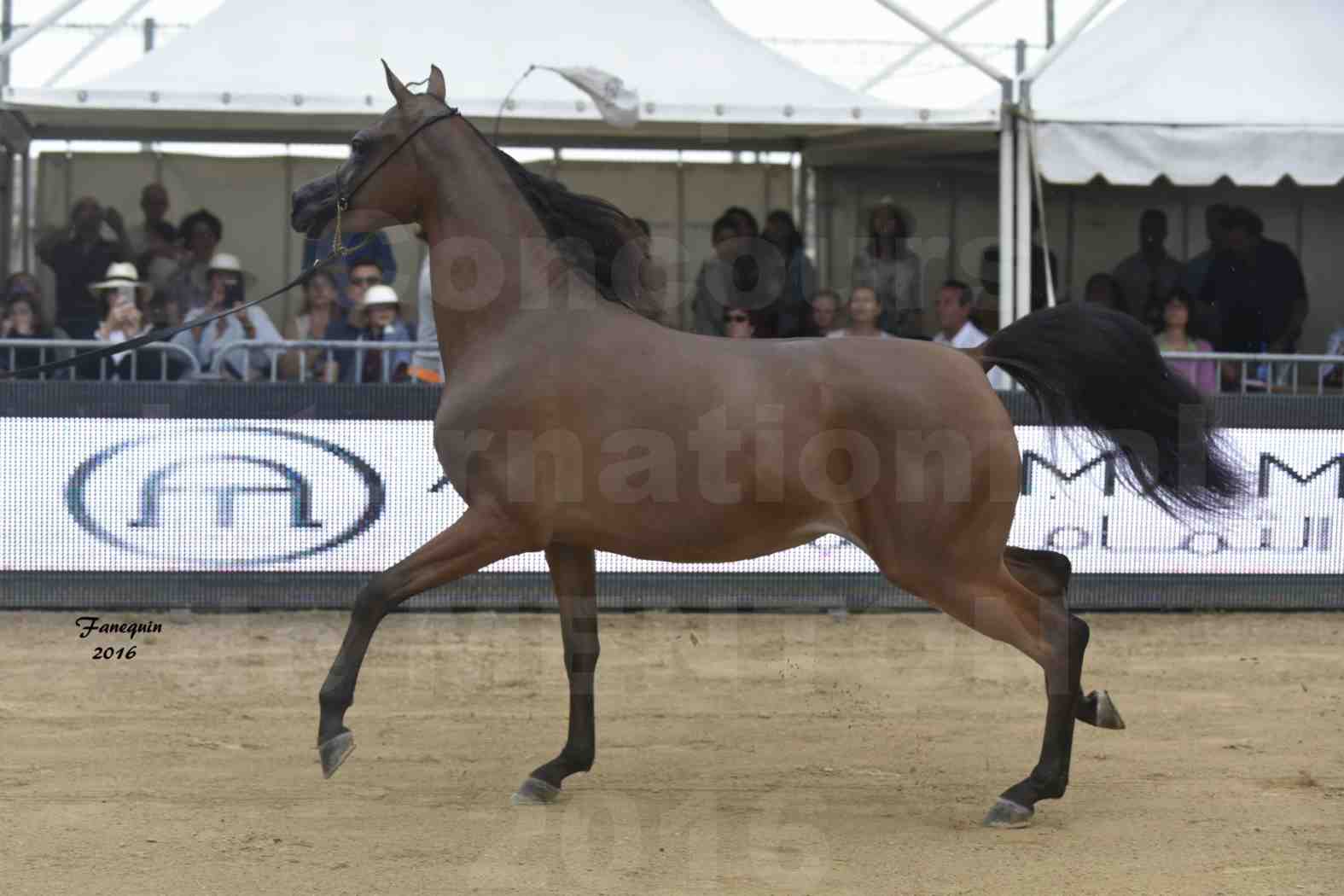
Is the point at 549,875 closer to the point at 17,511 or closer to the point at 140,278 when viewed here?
the point at 17,511

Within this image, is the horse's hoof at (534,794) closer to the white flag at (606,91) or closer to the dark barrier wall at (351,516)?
the dark barrier wall at (351,516)

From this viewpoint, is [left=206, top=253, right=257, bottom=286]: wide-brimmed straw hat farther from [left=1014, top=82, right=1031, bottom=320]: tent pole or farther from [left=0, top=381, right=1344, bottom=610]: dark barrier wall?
[left=1014, top=82, right=1031, bottom=320]: tent pole

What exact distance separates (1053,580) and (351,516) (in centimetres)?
385

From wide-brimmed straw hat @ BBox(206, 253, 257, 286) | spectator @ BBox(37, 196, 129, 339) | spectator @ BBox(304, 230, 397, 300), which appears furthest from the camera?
spectator @ BBox(37, 196, 129, 339)

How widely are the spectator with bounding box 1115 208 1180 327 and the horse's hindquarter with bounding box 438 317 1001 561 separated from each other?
5822mm

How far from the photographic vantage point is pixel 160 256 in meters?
9.86

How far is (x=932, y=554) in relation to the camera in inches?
179

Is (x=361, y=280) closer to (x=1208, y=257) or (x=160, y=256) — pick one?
(x=160, y=256)

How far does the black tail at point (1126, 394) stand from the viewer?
4.93 m

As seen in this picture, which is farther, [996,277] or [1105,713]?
[996,277]

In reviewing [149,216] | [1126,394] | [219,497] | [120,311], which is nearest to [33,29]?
[120,311]

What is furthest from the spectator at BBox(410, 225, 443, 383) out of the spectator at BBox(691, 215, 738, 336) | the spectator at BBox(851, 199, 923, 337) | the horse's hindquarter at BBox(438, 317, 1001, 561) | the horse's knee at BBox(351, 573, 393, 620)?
the horse's knee at BBox(351, 573, 393, 620)

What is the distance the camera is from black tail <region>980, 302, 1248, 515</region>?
493cm

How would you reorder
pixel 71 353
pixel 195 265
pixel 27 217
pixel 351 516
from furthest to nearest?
1. pixel 27 217
2. pixel 195 265
3. pixel 71 353
4. pixel 351 516
